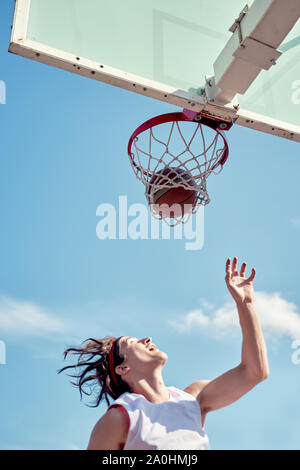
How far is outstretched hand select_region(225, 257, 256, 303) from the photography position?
267 cm

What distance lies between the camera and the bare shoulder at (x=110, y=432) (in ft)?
7.09

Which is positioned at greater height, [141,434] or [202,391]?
[202,391]

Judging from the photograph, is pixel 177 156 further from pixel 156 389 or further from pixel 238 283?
pixel 156 389

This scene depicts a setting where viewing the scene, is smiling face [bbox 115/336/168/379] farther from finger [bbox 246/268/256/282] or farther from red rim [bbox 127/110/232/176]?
red rim [bbox 127/110/232/176]

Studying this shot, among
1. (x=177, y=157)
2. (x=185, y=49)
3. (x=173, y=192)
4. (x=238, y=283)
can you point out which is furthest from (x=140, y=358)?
(x=185, y=49)

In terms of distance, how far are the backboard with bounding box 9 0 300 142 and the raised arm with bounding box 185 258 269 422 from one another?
1.42 metres

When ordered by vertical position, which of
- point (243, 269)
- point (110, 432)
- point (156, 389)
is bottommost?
point (110, 432)

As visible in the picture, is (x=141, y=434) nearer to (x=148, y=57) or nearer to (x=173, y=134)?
(x=173, y=134)

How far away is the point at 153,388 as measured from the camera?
2619 mm

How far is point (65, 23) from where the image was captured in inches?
119

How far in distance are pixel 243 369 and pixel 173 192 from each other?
147 centimetres

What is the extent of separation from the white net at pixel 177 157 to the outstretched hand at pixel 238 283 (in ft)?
2.75

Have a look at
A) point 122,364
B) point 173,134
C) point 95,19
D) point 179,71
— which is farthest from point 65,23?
point 122,364
